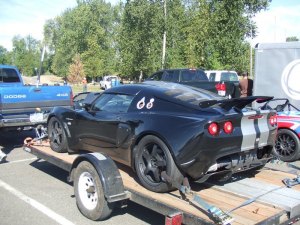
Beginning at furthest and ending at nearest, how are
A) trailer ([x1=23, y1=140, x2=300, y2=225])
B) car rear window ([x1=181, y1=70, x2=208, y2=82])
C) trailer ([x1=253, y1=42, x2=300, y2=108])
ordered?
car rear window ([x1=181, y1=70, x2=208, y2=82]) < trailer ([x1=253, y1=42, x2=300, y2=108]) < trailer ([x1=23, y1=140, x2=300, y2=225])

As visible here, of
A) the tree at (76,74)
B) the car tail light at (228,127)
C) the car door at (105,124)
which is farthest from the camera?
the tree at (76,74)

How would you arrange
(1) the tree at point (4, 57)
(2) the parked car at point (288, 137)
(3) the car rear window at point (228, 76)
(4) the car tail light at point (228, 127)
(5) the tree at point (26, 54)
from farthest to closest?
(5) the tree at point (26, 54) < (1) the tree at point (4, 57) < (3) the car rear window at point (228, 76) < (2) the parked car at point (288, 137) < (4) the car tail light at point (228, 127)

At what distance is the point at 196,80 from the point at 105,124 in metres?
11.4

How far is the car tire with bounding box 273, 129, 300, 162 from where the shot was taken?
8.36 metres

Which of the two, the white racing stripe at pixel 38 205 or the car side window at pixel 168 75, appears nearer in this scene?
the white racing stripe at pixel 38 205

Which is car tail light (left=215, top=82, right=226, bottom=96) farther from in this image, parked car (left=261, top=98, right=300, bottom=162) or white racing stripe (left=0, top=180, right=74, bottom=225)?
white racing stripe (left=0, top=180, right=74, bottom=225)

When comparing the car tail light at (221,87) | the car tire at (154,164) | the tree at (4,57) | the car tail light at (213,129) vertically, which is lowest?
the car tire at (154,164)

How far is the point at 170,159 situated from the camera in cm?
444

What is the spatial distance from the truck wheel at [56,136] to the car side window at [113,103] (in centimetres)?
91

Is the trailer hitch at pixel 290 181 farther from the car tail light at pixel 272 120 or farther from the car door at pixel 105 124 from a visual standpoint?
the car door at pixel 105 124

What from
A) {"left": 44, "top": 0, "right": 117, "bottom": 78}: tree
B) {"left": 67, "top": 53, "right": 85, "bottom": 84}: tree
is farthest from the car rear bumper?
{"left": 44, "top": 0, "right": 117, "bottom": 78}: tree

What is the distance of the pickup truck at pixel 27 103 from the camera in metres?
8.83

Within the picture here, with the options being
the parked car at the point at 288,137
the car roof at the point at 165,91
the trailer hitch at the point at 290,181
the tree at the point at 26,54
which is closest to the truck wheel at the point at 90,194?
the car roof at the point at 165,91

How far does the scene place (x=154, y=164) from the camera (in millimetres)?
4715
